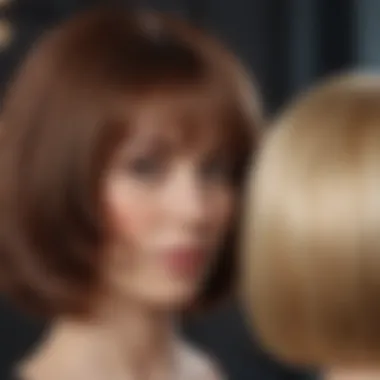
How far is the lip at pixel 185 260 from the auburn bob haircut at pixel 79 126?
2 centimetres

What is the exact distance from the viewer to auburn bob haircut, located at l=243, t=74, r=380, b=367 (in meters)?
0.62

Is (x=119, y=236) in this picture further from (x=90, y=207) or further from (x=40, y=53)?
(x=40, y=53)

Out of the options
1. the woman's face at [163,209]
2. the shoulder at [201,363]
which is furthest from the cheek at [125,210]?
the shoulder at [201,363]

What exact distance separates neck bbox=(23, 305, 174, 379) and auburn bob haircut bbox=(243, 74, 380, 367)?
10 centimetres

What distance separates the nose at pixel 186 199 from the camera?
698 millimetres

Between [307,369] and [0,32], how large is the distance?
0.33 m

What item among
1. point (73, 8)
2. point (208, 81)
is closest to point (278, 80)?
point (208, 81)

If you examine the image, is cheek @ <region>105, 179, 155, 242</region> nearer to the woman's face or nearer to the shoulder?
the woman's face

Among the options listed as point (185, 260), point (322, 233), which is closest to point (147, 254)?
point (185, 260)

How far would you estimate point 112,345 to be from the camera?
0.72 meters

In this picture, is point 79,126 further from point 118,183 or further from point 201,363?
point 201,363

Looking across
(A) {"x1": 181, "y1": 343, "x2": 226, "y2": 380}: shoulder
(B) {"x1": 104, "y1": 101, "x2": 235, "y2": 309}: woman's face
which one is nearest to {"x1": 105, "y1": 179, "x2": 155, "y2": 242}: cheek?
(B) {"x1": 104, "y1": 101, "x2": 235, "y2": 309}: woman's face

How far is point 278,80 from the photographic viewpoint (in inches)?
28.5

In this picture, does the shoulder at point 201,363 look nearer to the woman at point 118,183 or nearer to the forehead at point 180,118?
the woman at point 118,183
